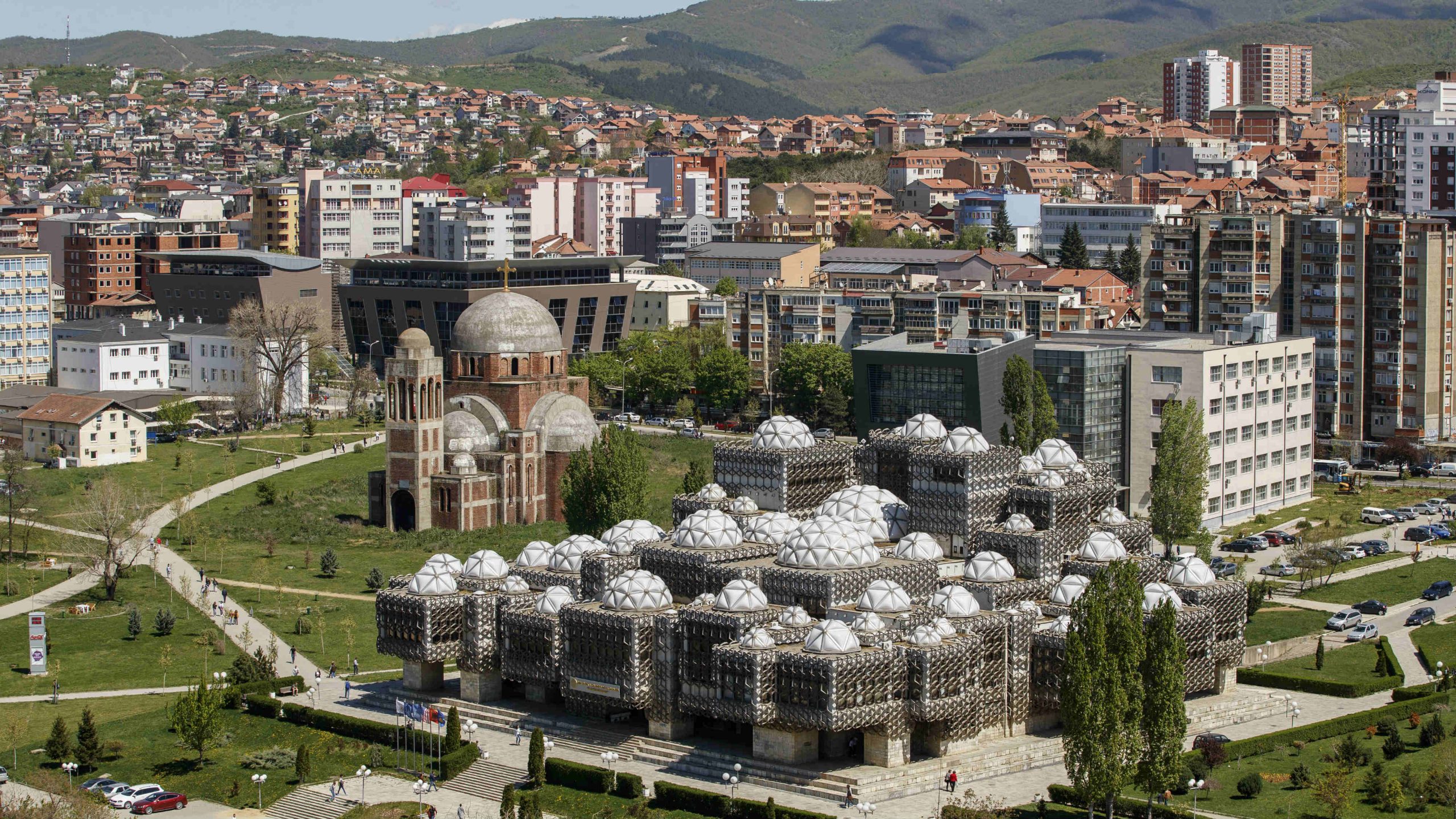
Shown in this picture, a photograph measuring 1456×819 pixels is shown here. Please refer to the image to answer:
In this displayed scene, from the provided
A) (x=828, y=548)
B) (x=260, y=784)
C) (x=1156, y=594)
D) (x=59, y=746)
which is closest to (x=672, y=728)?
(x=828, y=548)

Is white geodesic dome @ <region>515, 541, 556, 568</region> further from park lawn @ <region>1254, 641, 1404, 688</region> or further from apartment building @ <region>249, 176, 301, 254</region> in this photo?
apartment building @ <region>249, 176, 301, 254</region>

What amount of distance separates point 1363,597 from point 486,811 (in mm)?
41148

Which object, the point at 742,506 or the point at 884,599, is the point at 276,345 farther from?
the point at 884,599

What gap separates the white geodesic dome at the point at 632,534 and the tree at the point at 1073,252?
276ft

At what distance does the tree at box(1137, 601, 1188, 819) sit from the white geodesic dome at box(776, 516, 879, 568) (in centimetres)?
1195

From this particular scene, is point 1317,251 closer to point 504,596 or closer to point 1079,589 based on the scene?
point 1079,589

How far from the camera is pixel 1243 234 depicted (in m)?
118

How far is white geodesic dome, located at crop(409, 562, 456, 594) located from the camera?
71.8 metres

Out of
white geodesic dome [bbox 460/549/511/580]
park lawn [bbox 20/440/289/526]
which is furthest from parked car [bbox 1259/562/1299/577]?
park lawn [bbox 20/440/289/526]

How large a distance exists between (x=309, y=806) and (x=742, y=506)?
20.2 meters

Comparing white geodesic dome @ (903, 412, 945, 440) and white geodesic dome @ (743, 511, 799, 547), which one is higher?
white geodesic dome @ (903, 412, 945, 440)

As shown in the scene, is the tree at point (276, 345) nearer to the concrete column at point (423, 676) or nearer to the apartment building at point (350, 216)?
the apartment building at point (350, 216)

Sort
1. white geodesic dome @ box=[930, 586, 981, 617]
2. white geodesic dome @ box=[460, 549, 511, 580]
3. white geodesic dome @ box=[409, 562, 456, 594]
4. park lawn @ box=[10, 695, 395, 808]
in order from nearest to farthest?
park lawn @ box=[10, 695, 395, 808], white geodesic dome @ box=[930, 586, 981, 617], white geodesic dome @ box=[409, 562, 456, 594], white geodesic dome @ box=[460, 549, 511, 580]

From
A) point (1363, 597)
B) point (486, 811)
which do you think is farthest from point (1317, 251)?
point (486, 811)
